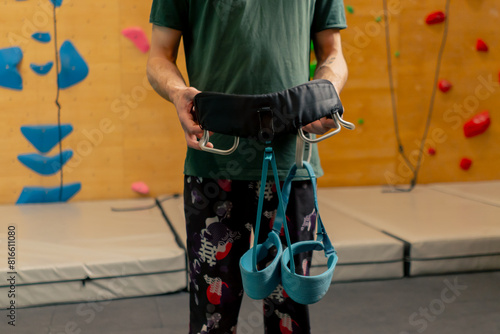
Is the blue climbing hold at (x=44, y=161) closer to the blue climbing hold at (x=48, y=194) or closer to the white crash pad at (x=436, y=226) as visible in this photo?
the blue climbing hold at (x=48, y=194)

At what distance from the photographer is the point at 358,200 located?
319cm

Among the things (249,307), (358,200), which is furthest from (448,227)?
(249,307)

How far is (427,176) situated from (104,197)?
2.09m

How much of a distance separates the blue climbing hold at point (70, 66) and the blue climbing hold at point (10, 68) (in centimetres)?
22

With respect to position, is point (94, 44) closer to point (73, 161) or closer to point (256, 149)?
point (73, 161)

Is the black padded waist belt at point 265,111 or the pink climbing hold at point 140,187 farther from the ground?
the black padded waist belt at point 265,111

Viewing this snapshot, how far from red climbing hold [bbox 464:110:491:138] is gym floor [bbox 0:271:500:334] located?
1517 millimetres

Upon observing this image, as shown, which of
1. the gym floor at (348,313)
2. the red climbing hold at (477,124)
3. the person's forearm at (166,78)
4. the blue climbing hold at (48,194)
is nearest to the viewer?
the person's forearm at (166,78)

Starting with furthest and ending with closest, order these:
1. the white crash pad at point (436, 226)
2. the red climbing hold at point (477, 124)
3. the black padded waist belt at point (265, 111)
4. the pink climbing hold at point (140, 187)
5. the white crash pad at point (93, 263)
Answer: the red climbing hold at point (477, 124) → the pink climbing hold at point (140, 187) → the white crash pad at point (436, 226) → the white crash pad at point (93, 263) → the black padded waist belt at point (265, 111)

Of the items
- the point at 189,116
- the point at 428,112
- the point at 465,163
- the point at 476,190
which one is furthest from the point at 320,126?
the point at 465,163

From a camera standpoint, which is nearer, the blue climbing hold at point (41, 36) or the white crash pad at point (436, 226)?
the white crash pad at point (436, 226)

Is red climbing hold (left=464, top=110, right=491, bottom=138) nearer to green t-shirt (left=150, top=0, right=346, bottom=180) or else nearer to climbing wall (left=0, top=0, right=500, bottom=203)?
climbing wall (left=0, top=0, right=500, bottom=203)

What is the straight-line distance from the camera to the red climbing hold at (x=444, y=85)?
3.57 meters

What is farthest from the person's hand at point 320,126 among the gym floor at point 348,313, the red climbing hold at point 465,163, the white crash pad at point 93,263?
the red climbing hold at point 465,163
